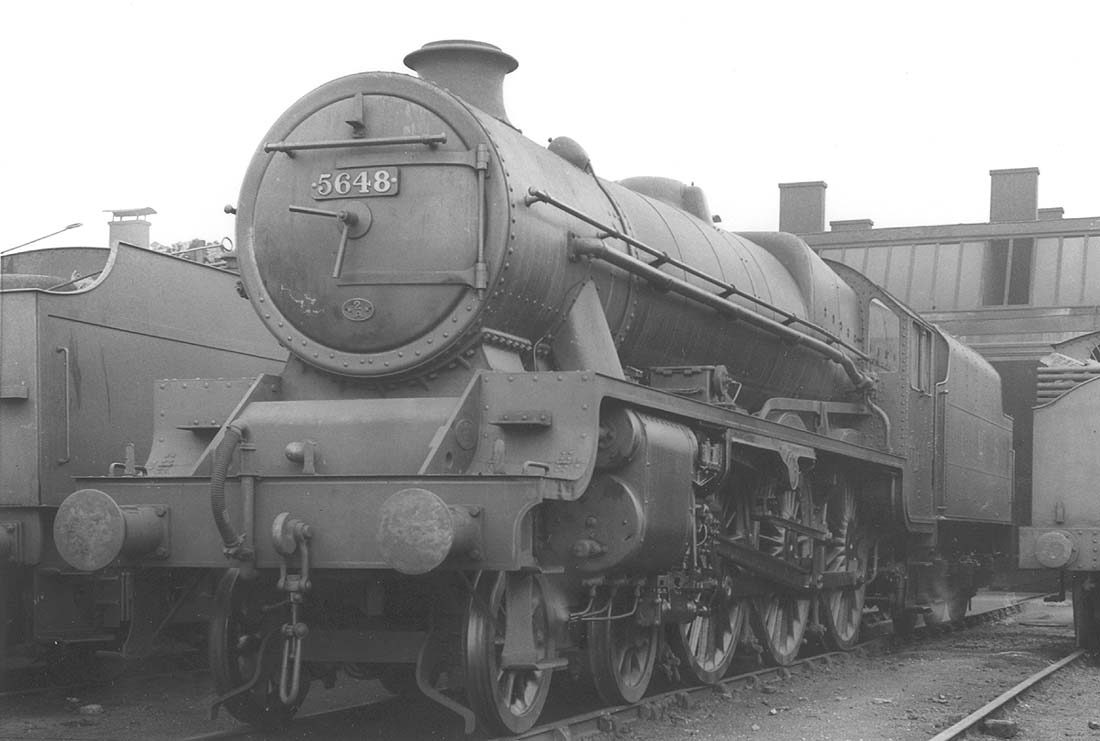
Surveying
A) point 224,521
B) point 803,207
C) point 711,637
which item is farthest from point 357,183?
point 803,207

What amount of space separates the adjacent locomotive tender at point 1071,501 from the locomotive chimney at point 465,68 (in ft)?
21.7

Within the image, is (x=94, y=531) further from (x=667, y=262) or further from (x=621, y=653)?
(x=667, y=262)

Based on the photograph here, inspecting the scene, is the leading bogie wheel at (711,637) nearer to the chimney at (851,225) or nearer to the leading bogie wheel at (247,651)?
the leading bogie wheel at (247,651)

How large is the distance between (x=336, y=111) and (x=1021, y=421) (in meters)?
15.8

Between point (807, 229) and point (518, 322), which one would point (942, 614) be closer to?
point (518, 322)

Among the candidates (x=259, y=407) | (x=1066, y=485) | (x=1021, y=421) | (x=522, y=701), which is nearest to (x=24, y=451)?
(x=259, y=407)

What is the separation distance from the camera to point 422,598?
22.6 ft

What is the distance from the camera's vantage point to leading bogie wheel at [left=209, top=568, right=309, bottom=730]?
6867 mm

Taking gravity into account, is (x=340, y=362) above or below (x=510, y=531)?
above

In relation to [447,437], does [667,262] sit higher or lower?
higher

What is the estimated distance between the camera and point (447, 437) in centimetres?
656

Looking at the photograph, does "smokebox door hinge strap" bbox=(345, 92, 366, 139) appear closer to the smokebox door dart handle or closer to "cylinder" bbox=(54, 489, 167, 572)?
the smokebox door dart handle

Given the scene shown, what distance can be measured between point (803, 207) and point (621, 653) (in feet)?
81.3

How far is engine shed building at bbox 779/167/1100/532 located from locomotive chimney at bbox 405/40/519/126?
62.9ft
